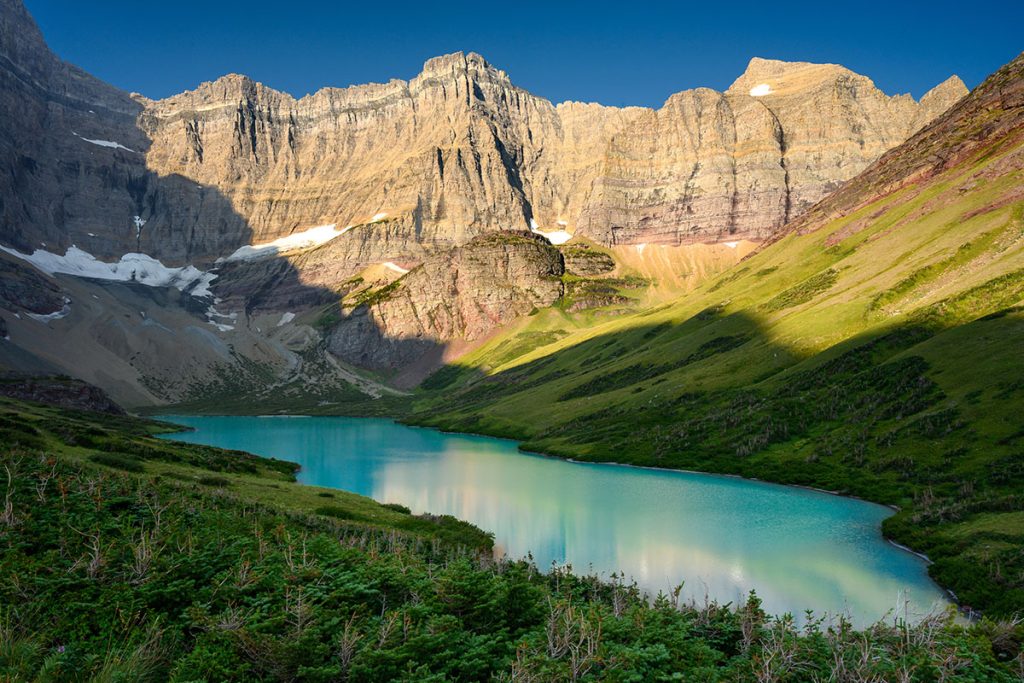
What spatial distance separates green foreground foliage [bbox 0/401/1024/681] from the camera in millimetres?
13508

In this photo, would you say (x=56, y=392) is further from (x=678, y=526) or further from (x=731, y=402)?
(x=678, y=526)

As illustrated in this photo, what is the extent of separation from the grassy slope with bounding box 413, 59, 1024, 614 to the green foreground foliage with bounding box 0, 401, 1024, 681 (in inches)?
949

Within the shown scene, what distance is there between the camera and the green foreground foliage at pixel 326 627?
44.3 feet

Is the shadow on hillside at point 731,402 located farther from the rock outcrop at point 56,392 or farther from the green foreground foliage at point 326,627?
the rock outcrop at point 56,392

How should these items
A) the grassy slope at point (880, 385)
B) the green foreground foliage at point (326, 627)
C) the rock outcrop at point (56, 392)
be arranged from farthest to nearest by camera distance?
the rock outcrop at point (56, 392) < the grassy slope at point (880, 385) < the green foreground foliage at point (326, 627)

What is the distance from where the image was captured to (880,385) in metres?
89.0

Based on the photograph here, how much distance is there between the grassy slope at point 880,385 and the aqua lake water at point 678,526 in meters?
4.10

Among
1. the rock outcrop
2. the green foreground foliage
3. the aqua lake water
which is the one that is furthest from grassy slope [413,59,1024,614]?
the rock outcrop

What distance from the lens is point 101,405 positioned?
189 meters

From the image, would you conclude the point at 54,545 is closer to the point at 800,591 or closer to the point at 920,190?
the point at 800,591

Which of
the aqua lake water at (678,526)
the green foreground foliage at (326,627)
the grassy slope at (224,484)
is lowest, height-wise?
the aqua lake water at (678,526)

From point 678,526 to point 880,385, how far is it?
165 ft

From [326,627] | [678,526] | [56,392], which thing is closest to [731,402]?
[678,526]

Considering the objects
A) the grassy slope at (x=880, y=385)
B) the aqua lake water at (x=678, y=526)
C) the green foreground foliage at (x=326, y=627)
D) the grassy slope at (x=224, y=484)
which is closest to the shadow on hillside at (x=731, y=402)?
the grassy slope at (x=880, y=385)
